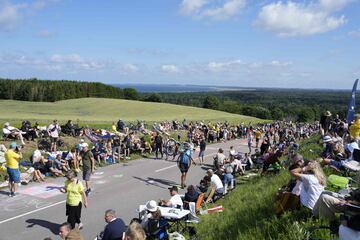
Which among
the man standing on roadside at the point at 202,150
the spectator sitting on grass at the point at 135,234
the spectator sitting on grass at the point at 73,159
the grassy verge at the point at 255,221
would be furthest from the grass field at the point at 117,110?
the spectator sitting on grass at the point at 135,234

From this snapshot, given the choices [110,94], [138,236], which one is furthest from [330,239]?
[110,94]

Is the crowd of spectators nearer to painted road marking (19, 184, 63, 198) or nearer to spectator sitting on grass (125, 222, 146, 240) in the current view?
spectator sitting on grass (125, 222, 146, 240)

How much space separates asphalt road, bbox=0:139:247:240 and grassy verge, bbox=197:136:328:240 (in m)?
2.98

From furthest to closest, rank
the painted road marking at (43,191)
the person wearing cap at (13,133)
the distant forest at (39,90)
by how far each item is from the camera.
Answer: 1. the distant forest at (39,90)
2. the person wearing cap at (13,133)
3. the painted road marking at (43,191)

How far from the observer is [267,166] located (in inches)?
647

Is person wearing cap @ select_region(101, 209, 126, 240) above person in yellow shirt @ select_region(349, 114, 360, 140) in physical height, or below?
below

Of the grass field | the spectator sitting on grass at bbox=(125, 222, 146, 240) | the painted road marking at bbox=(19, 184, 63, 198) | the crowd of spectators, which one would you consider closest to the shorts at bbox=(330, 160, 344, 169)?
the crowd of spectators

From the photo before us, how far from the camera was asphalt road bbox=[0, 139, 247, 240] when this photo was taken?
1056 centimetres

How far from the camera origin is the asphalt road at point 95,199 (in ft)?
34.7

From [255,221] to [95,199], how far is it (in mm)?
7184

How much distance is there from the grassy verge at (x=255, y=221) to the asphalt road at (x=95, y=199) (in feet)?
9.76

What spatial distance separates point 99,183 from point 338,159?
9198 mm

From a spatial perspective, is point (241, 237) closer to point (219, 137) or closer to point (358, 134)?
point (358, 134)

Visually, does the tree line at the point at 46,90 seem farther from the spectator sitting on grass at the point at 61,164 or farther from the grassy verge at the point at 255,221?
the grassy verge at the point at 255,221
